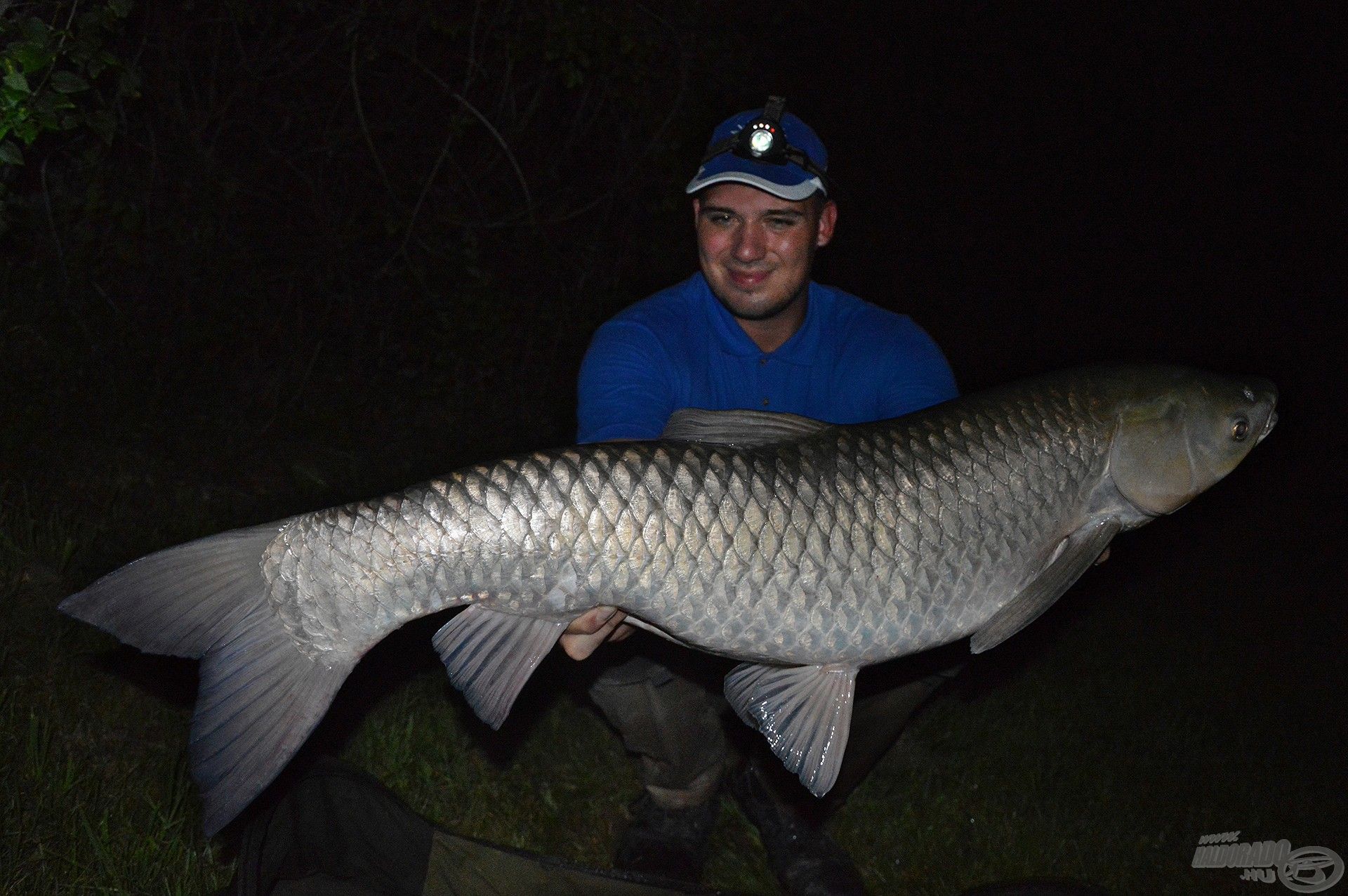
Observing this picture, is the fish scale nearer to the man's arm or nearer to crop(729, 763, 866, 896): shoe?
the man's arm

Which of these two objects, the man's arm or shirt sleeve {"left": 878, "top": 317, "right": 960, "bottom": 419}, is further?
shirt sleeve {"left": 878, "top": 317, "right": 960, "bottom": 419}

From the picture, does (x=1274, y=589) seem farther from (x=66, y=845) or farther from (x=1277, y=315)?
(x=1277, y=315)

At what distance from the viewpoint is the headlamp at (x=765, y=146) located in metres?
2.58

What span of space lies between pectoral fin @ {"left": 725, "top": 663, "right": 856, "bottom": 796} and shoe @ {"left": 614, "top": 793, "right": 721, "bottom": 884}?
0.76m

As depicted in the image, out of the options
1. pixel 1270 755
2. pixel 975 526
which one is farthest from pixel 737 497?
pixel 1270 755

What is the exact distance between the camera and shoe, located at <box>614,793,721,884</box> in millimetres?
2723

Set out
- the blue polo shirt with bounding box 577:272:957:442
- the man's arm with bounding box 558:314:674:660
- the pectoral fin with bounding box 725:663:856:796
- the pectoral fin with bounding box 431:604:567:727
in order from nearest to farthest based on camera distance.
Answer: the pectoral fin with bounding box 431:604:567:727 < the pectoral fin with bounding box 725:663:856:796 < the man's arm with bounding box 558:314:674:660 < the blue polo shirt with bounding box 577:272:957:442

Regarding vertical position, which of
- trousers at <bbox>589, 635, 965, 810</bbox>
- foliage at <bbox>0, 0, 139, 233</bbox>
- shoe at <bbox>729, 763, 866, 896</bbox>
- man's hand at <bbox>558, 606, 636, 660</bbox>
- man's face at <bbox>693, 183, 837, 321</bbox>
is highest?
foliage at <bbox>0, 0, 139, 233</bbox>

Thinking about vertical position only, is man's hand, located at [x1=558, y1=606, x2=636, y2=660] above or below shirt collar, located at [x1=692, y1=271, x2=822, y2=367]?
below

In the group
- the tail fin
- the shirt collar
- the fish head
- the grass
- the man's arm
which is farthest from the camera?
the shirt collar

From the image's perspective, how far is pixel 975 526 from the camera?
6.68ft

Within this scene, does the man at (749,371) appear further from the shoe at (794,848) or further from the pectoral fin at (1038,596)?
the pectoral fin at (1038,596)

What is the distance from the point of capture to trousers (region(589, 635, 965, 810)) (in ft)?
8.76

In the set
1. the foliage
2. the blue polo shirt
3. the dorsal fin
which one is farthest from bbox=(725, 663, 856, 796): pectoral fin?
the foliage
